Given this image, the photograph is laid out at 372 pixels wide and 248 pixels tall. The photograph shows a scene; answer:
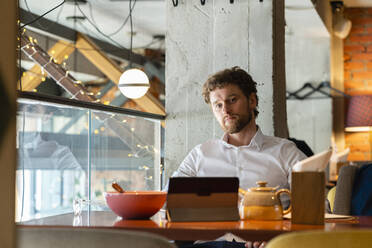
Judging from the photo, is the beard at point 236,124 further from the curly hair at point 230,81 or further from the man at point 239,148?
the curly hair at point 230,81

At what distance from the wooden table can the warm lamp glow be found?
3306mm

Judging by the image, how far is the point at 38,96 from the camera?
257 cm

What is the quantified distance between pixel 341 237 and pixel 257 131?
1676 mm

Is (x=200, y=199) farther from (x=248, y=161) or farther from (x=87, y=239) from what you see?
(x=248, y=161)

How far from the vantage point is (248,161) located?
8.52ft

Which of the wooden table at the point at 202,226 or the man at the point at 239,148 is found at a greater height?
the man at the point at 239,148

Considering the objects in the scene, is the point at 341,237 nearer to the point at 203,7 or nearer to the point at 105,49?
→ the point at 203,7

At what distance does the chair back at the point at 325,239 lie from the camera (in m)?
1.01

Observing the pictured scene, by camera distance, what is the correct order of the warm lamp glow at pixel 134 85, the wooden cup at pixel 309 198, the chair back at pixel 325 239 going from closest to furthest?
the chair back at pixel 325 239
the wooden cup at pixel 309 198
the warm lamp glow at pixel 134 85

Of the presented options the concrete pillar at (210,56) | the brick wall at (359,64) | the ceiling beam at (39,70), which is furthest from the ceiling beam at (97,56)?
the concrete pillar at (210,56)

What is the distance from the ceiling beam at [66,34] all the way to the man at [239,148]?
2.34 meters

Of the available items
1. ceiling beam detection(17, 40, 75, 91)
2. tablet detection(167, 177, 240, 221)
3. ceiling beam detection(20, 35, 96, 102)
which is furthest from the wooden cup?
ceiling beam detection(17, 40, 75, 91)

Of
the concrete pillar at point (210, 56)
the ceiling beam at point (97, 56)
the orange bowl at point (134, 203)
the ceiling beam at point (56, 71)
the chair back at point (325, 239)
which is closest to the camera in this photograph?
the chair back at point (325, 239)

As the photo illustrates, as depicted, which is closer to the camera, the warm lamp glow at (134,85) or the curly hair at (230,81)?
the curly hair at (230,81)
